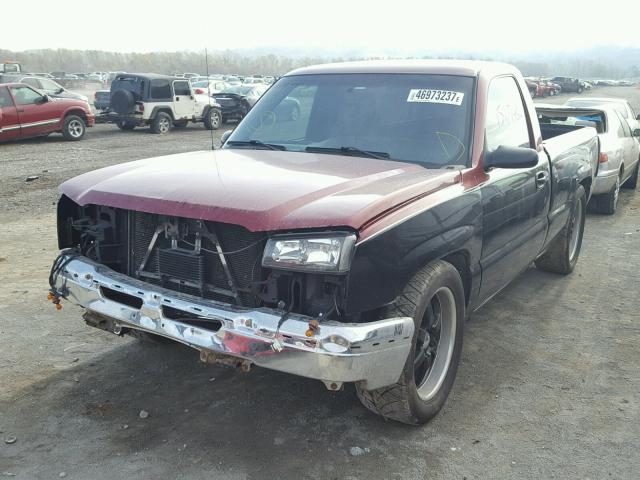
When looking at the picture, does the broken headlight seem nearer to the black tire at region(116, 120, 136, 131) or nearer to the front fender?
the front fender

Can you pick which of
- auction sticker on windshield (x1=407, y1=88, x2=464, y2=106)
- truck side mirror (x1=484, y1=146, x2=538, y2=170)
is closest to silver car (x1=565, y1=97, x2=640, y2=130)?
auction sticker on windshield (x1=407, y1=88, x2=464, y2=106)

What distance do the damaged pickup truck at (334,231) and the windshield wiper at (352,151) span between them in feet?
0.04

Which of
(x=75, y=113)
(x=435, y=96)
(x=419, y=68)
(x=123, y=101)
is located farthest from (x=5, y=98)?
(x=435, y=96)

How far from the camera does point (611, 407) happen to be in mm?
3664

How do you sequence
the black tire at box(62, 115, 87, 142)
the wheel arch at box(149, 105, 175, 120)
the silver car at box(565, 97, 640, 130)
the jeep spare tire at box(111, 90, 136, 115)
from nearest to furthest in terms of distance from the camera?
the silver car at box(565, 97, 640, 130) < the black tire at box(62, 115, 87, 142) < the jeep spare tire at box(111, 90, 136, 115) < the wheel arch at box(149, 105, 175, 120)

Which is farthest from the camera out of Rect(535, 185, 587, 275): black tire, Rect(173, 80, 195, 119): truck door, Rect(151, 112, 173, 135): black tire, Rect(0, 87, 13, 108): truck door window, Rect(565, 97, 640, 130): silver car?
Rect(173, 80, 195, 119): truck door

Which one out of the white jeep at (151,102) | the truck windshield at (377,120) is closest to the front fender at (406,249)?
the truck windshield at (377,120)

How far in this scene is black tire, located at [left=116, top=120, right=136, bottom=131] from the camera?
20422 millimetres

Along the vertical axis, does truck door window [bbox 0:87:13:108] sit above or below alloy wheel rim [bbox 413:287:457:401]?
above

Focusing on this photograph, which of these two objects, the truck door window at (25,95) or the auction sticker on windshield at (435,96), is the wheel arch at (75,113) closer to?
the truck door window at (25,95)

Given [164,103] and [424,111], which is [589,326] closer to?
[424,111]

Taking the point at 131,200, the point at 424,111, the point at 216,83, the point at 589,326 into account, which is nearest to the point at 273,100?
the point at 424,111

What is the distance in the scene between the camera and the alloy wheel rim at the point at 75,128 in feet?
57.2

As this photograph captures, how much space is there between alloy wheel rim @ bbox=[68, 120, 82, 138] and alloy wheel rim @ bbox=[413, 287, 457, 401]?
16098mm
